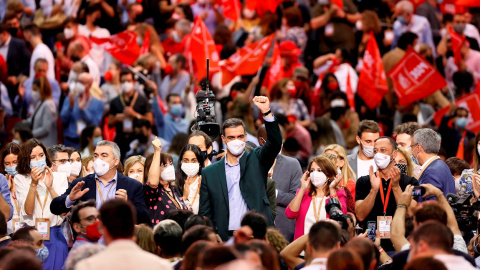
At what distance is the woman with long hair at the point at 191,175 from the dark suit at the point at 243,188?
2.92 feet

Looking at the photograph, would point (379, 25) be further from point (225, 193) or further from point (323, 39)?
point (225, 193)

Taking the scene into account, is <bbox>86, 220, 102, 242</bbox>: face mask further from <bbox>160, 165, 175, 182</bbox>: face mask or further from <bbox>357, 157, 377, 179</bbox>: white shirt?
<bbox>357, 157, 377, 179</bbox>: white shirt

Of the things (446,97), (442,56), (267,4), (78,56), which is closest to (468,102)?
(446,97)

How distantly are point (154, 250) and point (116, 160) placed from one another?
2.06 metres

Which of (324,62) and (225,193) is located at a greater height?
(225,193)

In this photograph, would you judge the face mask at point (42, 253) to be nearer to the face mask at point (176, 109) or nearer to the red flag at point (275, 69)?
the face mask at point (176, 109)

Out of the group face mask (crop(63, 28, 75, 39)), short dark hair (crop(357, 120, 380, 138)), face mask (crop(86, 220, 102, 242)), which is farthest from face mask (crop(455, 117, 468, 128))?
face mask (crop(86, 220, 102, 242))

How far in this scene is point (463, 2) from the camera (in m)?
18.3

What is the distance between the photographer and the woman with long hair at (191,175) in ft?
35.0

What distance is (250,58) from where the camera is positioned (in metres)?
16.3

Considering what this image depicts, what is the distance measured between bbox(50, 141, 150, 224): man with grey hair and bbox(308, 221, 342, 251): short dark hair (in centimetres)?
268

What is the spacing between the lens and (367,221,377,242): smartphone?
9.52m

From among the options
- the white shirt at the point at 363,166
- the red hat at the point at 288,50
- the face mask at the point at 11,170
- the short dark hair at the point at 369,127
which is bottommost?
the white shirt at the point at 363,166

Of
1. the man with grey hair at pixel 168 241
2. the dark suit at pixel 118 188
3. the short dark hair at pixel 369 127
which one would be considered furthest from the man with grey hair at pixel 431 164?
the man with grey hair at pixel 168 241
